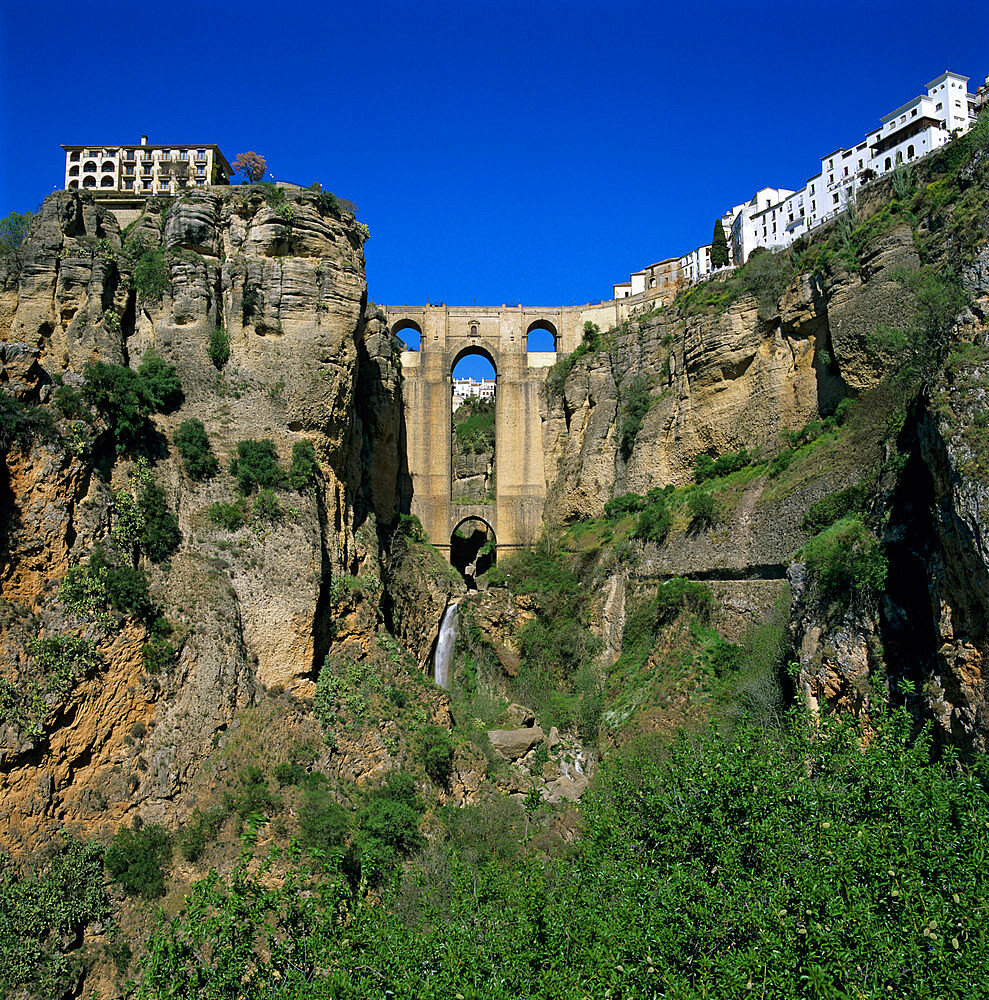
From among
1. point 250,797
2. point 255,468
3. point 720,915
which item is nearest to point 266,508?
point 255,468

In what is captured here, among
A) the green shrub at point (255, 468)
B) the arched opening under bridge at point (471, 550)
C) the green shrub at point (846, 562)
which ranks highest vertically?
the green shrub at point (255, 468)

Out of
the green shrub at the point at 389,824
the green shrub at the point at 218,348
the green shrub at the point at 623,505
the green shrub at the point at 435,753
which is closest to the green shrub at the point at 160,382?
the green shrub at the point at 218,348

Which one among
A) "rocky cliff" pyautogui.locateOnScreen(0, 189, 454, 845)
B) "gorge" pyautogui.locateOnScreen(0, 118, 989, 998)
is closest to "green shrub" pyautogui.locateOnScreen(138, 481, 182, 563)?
"gorge" pyautogui.locateOnScreen(0, 118, 989, 998)

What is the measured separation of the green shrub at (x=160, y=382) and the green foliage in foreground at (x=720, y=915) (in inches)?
608

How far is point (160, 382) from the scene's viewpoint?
2448 cm

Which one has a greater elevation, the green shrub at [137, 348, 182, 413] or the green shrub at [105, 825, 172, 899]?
the green shrub at [137, 348, 182, 413]

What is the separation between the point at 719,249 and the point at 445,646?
93.2 ft

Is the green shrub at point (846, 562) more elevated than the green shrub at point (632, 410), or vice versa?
the green shrub at point (632, 410)

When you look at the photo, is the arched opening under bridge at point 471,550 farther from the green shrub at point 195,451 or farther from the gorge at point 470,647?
the green shrub at point 195,451

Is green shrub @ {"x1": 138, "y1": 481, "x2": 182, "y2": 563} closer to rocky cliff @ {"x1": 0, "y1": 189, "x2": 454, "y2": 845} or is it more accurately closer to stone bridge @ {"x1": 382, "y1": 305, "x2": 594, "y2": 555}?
rocky cliff @ {"x1": 0, "y1": 189, "x2": 454, "y2": 845}

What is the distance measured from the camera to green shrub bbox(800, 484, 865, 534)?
2389 centimetres

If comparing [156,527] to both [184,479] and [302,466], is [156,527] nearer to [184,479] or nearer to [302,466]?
[184,479]

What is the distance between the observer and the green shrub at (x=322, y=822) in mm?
20750

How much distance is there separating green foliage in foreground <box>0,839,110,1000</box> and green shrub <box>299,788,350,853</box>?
4.60 meters
